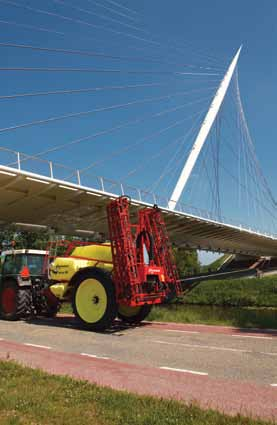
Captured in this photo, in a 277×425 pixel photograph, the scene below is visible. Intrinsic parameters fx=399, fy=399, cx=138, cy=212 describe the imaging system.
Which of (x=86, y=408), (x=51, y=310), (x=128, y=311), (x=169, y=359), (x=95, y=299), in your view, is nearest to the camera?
(x=86, y=408)

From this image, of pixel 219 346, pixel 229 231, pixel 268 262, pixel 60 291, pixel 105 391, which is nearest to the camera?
pixel 105 391

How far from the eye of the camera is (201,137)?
1308 inches

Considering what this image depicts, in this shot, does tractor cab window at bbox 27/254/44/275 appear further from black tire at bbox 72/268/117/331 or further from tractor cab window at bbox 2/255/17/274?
black tire at bbox 72/268/117/331

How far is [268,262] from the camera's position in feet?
232

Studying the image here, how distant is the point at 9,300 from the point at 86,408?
9.25 metres

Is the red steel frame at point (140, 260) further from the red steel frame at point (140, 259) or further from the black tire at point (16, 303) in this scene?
the black tire at point (16, 303)

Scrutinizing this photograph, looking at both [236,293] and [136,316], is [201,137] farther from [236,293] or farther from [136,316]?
[136,316]

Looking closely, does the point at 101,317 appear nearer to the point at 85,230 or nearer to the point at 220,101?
the point at 85,230

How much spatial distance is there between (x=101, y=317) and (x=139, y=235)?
7.94 ft

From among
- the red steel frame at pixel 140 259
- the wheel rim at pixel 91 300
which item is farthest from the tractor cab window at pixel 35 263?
the wheel rim at pixel 91 300

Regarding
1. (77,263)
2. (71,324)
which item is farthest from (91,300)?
(71,324)

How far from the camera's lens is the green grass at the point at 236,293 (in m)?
34.5

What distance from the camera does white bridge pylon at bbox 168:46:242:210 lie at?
101ft

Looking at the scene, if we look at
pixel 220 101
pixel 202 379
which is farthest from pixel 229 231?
pixel 202 379
